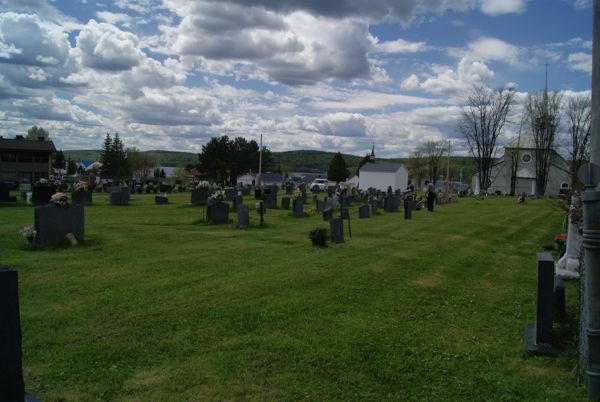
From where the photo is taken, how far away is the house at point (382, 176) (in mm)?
85250

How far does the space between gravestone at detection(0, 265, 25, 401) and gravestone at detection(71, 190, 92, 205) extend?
24.5 metres

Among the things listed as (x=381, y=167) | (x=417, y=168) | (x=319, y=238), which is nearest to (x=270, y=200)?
(x=319, y=238)

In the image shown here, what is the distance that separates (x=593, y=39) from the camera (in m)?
7.21

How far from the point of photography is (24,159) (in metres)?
70.7

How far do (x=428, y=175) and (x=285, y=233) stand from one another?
3622 inches

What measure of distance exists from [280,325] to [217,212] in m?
12.4

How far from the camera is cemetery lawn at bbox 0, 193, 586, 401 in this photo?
4352mm

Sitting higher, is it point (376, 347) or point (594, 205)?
point (594, 205)

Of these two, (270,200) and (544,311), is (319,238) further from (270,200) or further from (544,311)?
(270,200)

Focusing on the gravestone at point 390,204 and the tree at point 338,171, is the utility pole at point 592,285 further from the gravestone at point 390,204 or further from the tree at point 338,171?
the tree at point 338,171

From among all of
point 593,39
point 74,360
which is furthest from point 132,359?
point 593,39

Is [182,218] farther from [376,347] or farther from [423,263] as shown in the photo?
[376,347]

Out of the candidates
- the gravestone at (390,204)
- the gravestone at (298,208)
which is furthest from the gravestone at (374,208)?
the gravestone at (298,208)

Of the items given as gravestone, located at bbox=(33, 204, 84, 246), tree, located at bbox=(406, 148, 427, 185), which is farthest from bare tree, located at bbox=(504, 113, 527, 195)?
gravestone, located at bbox=(33, 204, 84, 246)
